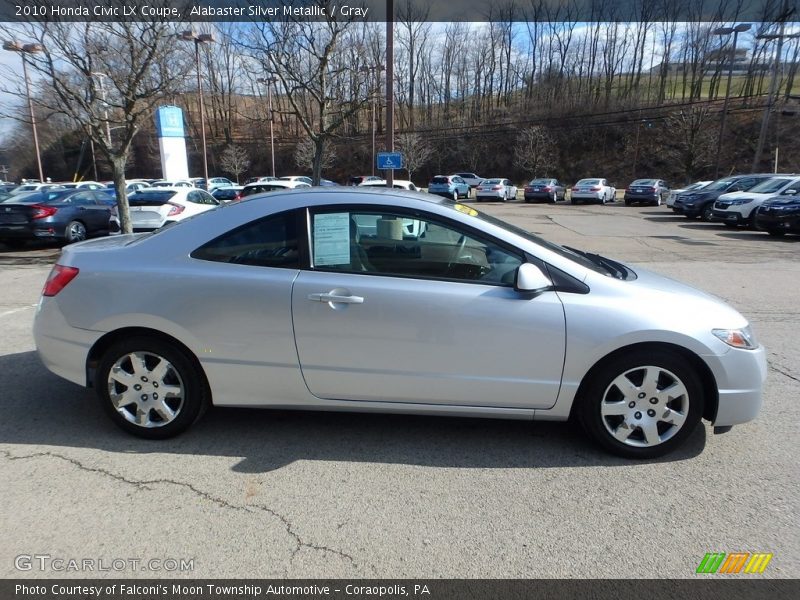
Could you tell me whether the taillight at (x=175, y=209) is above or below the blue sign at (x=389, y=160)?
below

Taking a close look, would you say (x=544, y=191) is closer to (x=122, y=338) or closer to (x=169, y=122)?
(x=169, y=122)

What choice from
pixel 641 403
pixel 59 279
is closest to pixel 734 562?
pixel 641 403

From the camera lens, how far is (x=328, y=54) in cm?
1366

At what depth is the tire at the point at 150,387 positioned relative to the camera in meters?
3.24

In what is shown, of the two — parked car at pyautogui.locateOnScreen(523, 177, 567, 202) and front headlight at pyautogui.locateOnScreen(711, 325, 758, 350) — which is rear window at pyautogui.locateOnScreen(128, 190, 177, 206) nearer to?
front headlight at pyautogui.locateOnScreen(711, 325, 758, 350)

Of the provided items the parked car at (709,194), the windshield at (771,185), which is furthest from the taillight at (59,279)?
the parked car at (709,194)

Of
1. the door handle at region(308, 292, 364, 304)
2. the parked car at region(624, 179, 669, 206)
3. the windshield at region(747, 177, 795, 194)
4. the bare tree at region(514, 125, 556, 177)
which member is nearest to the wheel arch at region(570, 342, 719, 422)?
the door handle at region(308, 292, 364, 304)

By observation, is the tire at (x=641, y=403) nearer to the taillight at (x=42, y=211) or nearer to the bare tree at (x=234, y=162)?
the taillight at (x=42, y=211)

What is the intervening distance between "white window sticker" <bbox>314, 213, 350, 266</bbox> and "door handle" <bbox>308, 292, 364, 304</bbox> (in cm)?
23

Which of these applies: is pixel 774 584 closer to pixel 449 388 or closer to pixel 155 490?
pixel 449 388

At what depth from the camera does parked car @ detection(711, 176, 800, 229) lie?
16297mm

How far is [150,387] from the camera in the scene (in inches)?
129

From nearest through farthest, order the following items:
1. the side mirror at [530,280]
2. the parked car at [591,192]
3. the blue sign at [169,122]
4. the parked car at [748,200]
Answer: the side mirror at [530,280] → the parked car at [748,200] → the parked car at [591,192] → the blue sign at [169,122]

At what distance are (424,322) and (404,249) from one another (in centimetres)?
53
